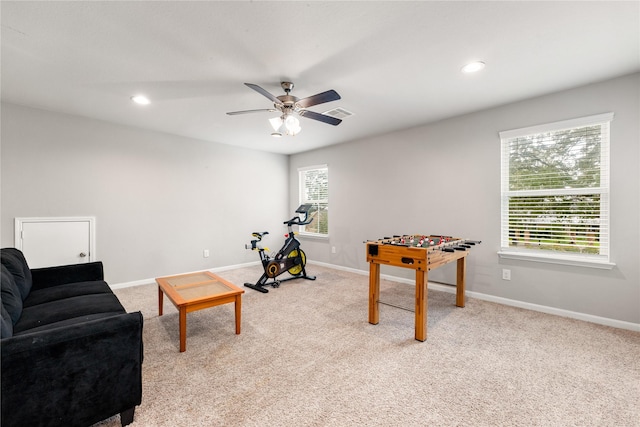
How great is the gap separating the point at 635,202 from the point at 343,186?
3691 millimetres

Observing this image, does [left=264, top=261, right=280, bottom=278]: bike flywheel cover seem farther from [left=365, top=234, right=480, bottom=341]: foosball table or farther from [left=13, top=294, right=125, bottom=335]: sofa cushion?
[left=13, top=294, right=125, bottom=335]: sofa cushion

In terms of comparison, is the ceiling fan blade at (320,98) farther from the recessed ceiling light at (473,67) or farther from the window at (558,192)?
the window at (558,192)

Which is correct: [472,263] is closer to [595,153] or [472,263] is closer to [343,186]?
[595,153]

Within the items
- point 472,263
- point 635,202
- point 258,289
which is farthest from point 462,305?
point 258,289

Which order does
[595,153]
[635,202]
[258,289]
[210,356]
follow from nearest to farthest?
[210,356] → [635,202] → [595,153] → [258,289]

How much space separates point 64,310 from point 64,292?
0.57 meters

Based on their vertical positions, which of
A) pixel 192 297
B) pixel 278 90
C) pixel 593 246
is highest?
pixel 278 90

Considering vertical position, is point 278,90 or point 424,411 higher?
point 278,90

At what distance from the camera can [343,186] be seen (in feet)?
17.3

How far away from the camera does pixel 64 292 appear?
239cm

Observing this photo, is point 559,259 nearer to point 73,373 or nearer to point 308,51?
point 308,51

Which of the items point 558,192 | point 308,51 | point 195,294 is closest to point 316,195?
point 195,294

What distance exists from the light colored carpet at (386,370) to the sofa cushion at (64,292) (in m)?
0.60

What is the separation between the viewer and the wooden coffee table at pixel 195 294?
228cm
